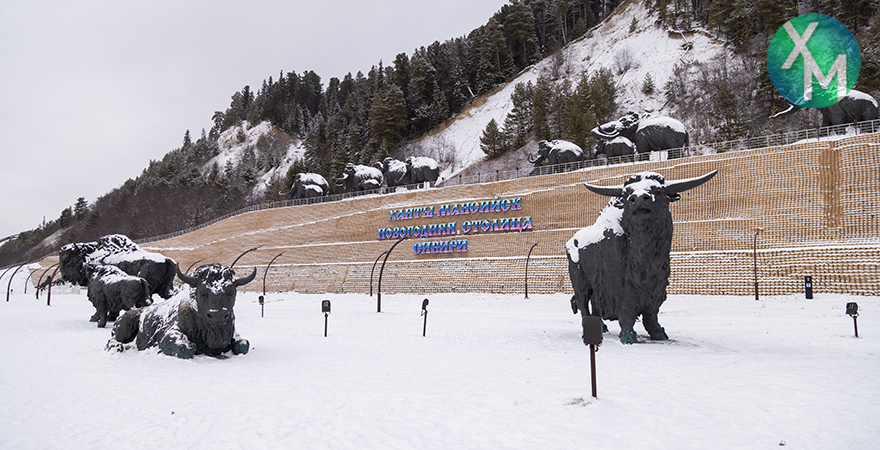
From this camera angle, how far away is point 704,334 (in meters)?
11.5

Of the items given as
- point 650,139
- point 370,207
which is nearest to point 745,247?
point 650,139

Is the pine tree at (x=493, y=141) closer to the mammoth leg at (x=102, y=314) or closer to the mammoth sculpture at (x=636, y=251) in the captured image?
the mammoth leg at (x=102, y=314)

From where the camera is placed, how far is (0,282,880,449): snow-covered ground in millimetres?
4758

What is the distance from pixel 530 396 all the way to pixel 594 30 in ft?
227

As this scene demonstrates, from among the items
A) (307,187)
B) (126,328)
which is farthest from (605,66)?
(126,328)

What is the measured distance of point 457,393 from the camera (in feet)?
21.0

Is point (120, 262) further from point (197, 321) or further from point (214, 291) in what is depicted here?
point (214, 291)

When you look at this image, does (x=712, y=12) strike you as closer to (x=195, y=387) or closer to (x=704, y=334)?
(x=704, y=334)

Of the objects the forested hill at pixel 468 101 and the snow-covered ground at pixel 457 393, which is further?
the forested hill at pixel 468 101

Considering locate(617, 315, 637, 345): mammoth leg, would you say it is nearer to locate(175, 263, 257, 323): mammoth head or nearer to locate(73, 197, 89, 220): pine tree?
locate(175, 263, 257, 323): mammoth head

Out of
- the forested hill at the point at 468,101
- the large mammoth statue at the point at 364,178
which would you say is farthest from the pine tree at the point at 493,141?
the large mammoth statue at the point at 364,178

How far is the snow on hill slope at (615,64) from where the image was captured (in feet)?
177

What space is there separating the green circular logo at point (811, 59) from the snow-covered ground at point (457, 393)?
2709cm

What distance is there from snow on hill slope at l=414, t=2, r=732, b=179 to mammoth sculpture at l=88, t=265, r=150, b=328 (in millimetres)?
46800
